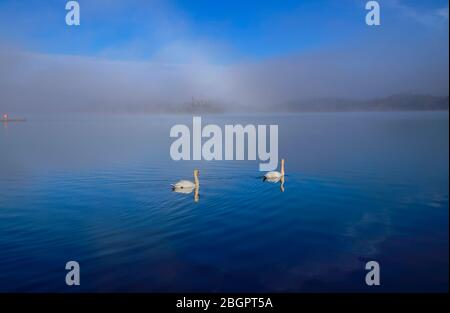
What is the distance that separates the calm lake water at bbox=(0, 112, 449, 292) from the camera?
14641 millimetres

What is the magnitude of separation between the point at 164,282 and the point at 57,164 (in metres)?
36.6

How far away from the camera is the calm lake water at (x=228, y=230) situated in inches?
576

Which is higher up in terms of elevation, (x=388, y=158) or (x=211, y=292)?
(x=388, y=158)

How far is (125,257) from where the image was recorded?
16500mm

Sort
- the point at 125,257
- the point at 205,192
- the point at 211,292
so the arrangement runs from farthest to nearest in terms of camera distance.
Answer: the point at 205,192 → the point at 125,257 → the point at 211,292

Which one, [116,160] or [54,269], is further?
[116,160]

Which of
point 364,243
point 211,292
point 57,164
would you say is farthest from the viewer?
point 57,164

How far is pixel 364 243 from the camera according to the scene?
18484mm

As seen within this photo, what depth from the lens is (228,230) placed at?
19.9m

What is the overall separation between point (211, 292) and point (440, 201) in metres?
19.8

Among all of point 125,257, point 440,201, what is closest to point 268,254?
point 125,257
